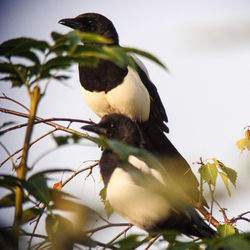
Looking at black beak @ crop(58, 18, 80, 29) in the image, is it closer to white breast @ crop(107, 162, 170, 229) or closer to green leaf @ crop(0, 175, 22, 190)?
white breast @ crop(107, 162, 170, 229)

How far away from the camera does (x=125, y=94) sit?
276cm

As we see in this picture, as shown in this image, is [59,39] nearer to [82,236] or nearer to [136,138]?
[82,236]

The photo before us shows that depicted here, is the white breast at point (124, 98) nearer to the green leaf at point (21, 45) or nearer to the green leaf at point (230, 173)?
the green leaf at point (230, 173)

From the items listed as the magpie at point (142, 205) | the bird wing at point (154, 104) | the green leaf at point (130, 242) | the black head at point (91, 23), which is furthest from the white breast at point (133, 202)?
the black head at point (91, 23)

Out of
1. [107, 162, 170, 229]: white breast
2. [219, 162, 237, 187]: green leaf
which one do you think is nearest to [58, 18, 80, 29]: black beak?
[107, 162, 170, 229]: white breast

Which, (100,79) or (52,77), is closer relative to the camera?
(52,77)

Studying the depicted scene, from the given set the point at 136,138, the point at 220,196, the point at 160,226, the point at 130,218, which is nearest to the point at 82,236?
the point at 220,196

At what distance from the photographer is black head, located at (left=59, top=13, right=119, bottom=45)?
293 centimetres

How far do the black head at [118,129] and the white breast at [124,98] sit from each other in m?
0.50

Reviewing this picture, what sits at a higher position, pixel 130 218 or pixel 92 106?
pixel 92 106

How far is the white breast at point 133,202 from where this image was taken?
180 centimetres

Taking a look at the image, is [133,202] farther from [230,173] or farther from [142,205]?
[230,173]

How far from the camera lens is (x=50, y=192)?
816 mm

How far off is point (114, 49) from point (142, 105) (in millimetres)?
2149
